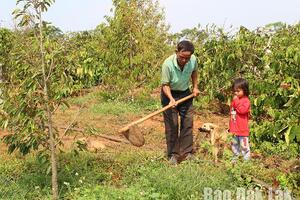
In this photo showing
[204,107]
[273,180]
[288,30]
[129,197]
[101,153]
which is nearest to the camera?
[129,197]

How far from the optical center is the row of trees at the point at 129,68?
12.8 ft

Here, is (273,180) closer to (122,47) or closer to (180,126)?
(180,126)

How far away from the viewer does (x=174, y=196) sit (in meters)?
3.91

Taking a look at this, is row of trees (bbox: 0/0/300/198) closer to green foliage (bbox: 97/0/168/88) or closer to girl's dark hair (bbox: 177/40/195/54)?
green foliage (bbox: 97/0/168/88)

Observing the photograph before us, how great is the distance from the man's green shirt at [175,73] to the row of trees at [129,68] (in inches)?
36.6

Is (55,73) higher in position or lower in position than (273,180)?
higher

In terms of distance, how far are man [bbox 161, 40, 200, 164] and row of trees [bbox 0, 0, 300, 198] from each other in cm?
81

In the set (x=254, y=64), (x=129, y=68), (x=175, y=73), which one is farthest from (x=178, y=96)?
(x=129, y=68)

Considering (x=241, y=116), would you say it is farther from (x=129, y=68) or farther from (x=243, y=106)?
(x=129, y=68)

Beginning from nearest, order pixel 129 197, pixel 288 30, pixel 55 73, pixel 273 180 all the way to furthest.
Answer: pixel 129 197
pixel 55 73
pixel 273 180
pixel 288 30

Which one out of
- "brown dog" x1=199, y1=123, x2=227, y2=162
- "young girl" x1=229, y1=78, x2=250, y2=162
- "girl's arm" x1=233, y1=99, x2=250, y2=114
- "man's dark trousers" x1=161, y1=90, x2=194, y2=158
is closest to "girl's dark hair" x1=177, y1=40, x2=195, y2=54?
"man's dark trousers" x1=161, y1=90, x2=194, y2=158

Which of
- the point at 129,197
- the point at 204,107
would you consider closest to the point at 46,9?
the point at 129,197

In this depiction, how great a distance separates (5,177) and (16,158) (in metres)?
0.80

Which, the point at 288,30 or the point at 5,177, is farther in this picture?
the point at 288,30
